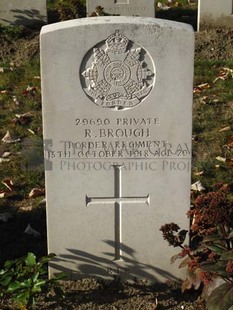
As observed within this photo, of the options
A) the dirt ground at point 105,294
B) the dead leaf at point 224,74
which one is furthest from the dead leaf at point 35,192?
the dead leaf at point 224,74

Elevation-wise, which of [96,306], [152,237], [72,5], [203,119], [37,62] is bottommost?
[96,306]

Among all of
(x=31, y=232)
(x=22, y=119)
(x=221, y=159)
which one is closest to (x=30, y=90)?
(x=22, y=119)

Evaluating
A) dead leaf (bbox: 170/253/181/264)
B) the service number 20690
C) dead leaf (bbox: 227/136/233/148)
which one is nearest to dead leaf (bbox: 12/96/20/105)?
dead leaf (bbox: 227/136/233/148)

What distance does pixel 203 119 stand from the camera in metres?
7.01

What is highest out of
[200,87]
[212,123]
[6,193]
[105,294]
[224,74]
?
[224,74]

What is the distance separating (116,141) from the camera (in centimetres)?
429

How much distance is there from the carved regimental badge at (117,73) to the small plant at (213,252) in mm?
760

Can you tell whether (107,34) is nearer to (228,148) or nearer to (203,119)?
(228,148)

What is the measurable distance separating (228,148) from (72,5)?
4.60 m

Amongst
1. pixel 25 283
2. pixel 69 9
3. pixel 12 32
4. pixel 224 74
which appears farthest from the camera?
pixel 69 9

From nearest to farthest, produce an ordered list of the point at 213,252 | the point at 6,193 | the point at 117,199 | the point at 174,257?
the point at 213,252, the point at 174,257, the point at 117,199, the point at 6,193

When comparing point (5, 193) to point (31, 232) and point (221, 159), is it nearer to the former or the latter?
point (31, 232)

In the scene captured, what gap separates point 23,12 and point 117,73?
6.05 metres

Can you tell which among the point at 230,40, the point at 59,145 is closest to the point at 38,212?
the point at 59,145
